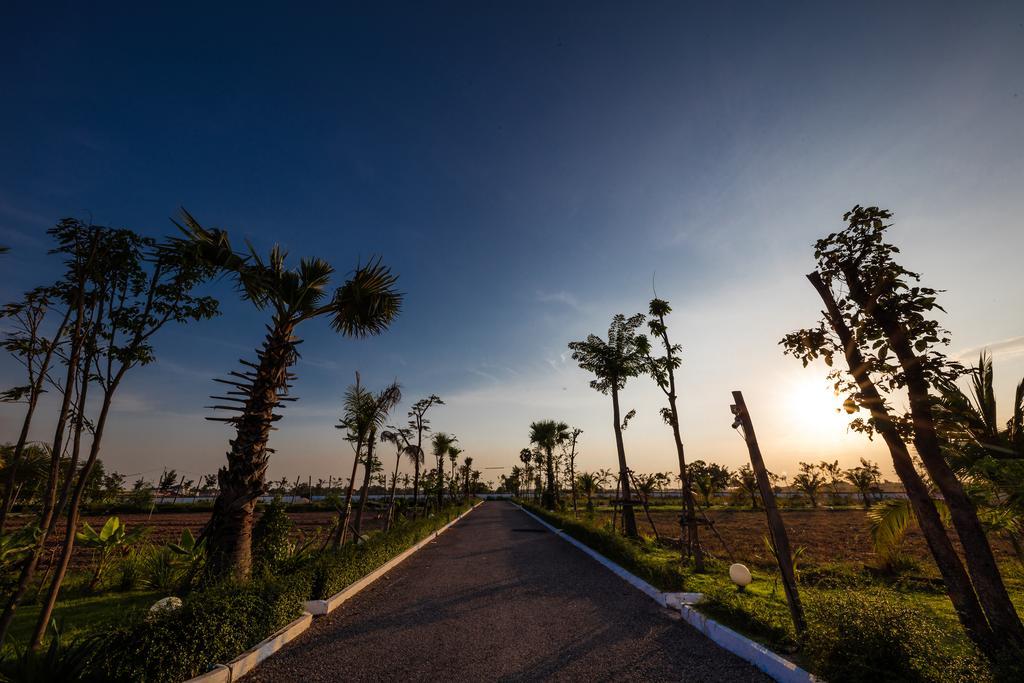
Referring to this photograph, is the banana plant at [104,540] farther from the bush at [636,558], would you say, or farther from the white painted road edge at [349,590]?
the bush at [636,558]

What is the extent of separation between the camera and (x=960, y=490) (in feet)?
16.5

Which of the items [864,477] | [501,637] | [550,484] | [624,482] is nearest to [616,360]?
[624,482]

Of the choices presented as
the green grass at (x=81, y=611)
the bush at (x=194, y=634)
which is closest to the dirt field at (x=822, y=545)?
the bush at (x=194, y=634)

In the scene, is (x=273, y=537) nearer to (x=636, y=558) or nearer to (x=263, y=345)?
(x=263, y=345)

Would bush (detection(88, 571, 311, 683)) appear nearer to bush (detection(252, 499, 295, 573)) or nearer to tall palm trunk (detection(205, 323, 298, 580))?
tall palm trunk (detection(205, 323, 298, 580))

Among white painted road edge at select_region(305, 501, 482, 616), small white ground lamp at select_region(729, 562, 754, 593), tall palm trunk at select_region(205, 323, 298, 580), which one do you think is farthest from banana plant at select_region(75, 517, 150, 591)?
small white ground lamp at select_region(729, 562, 754, 593)

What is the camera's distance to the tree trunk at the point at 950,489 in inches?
178

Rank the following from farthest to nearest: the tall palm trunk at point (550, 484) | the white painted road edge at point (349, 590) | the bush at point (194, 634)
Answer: the tall palm trunk at point (550, 484)
the white painted road edge at point (349, 590)
the bush at point (194, 634)

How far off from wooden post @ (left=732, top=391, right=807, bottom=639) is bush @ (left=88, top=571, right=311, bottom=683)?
726 cm

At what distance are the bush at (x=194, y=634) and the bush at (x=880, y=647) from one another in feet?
22.4

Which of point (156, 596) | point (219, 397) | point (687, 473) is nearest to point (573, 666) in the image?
point (219, 397)

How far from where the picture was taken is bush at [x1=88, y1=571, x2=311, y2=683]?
12.8 ft

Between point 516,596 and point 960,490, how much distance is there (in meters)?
7.59

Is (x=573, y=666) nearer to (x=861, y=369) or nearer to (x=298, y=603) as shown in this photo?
(x=298, y=603)
